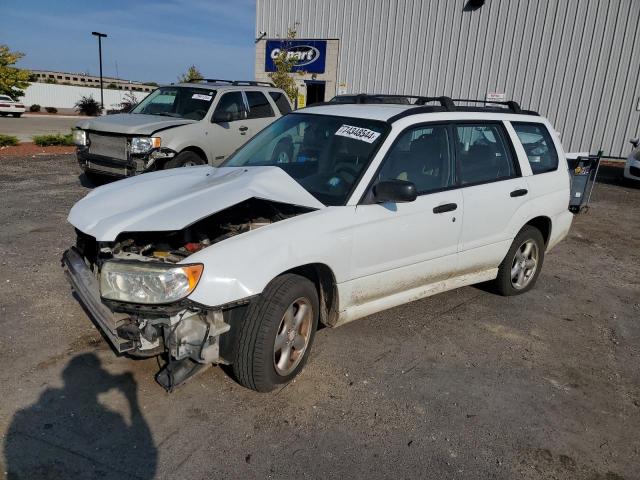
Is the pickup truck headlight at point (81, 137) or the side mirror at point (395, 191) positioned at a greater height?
the side mirror at point (395, 191)

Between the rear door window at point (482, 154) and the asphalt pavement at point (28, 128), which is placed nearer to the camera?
the rear door window at point (482, 154)

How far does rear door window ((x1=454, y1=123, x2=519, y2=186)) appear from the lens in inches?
172

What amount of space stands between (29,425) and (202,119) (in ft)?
21.3

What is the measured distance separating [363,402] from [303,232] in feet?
3.78

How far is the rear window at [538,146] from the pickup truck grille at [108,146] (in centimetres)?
574

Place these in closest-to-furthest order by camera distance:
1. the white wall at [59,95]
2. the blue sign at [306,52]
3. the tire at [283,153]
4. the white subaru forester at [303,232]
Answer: the white subaru forester at [303,232] → the tire at [283,153] → the blue sign at [306,52] → the white wall at [59,95]

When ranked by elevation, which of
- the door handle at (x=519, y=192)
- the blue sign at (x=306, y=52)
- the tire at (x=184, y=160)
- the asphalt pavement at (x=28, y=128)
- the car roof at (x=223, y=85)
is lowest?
the asphalt pavement at (x=28, y=128)

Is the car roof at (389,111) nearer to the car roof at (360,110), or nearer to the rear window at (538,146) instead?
the car roof at (360,110)

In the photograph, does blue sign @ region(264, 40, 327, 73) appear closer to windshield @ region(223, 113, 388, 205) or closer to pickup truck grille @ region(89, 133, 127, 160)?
pickup truck grille @ region(89, 133, 127, 160)

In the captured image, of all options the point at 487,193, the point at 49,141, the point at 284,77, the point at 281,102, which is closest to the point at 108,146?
the point at 281,102

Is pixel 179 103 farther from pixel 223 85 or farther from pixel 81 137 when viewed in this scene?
pixel 81 137

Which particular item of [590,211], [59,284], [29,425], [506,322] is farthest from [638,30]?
[29,425]

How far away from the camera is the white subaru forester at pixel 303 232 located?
2.94 m

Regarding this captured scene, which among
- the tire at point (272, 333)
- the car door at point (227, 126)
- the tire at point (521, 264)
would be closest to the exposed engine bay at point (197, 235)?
the tire at point (272, 333)
